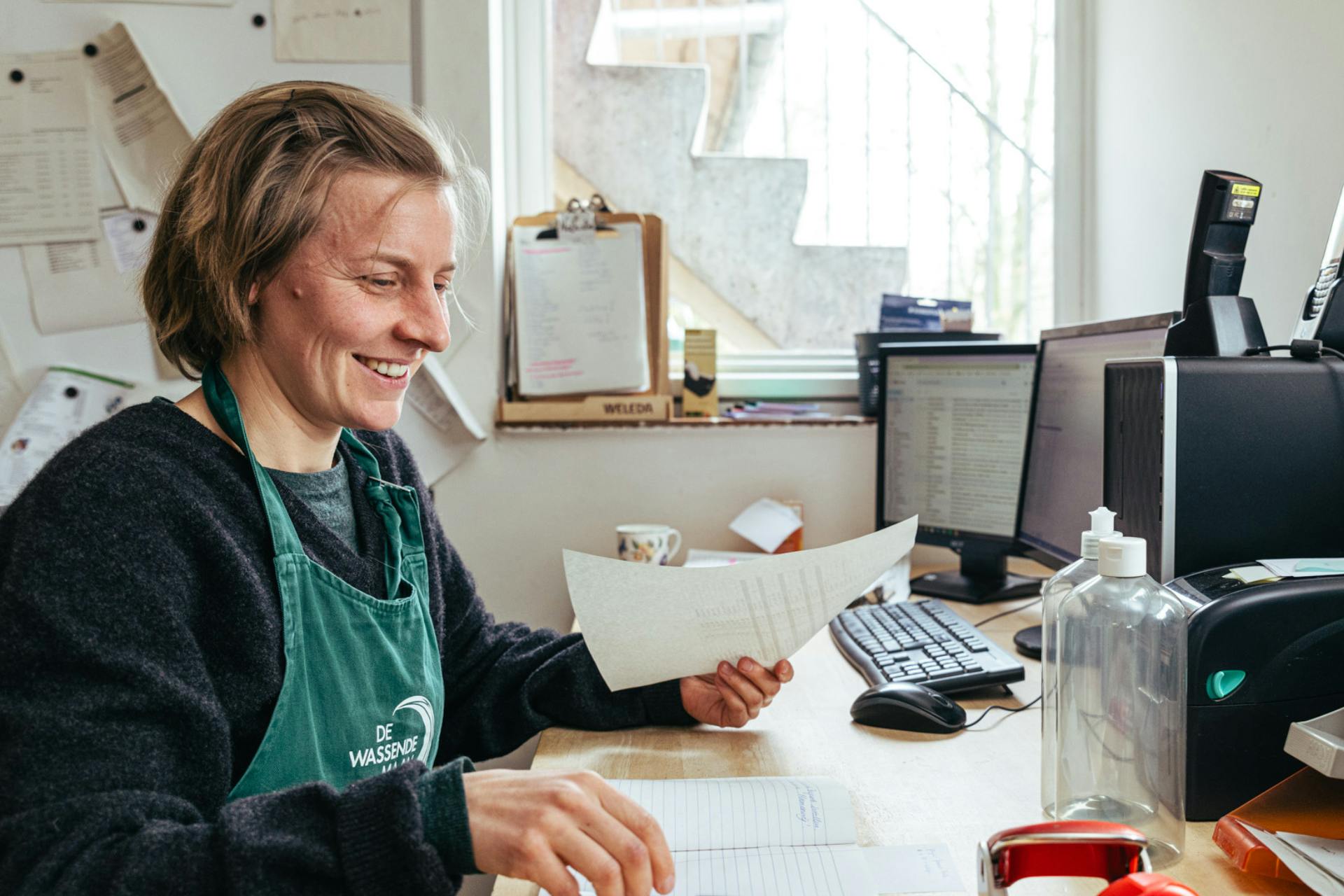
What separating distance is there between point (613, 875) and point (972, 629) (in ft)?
2.71

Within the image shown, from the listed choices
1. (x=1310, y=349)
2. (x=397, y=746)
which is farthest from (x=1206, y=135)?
(x=397, y=746)

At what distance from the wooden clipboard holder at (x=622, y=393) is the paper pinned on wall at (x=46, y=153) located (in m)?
0.80

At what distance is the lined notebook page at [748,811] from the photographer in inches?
31.5

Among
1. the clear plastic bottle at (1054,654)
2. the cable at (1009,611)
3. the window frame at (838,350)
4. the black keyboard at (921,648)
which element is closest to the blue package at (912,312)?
the window frame at (838,350)

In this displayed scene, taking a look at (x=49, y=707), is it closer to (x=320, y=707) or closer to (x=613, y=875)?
(x=320, y=707)

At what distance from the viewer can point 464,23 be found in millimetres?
1935

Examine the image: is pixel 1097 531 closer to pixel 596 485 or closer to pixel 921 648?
pixel 921 648

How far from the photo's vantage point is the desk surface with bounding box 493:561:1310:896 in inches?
29.7

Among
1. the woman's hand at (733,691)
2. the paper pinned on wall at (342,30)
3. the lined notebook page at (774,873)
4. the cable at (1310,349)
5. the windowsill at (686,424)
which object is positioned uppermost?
the paper pinned on wall at (342,30)

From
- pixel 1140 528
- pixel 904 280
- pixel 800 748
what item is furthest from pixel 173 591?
pixel 904 280

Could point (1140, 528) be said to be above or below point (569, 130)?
below

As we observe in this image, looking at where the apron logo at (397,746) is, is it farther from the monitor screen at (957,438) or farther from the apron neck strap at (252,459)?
the monitor screen at (957,438)

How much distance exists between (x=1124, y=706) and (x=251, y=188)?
2.74 feet

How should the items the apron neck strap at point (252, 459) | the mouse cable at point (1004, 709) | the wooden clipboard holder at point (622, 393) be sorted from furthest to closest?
the wooden clipboard holder at point (622, 393)
the mouse cable at point (1004, 709)
the apron neck strap at point (252, 459)
